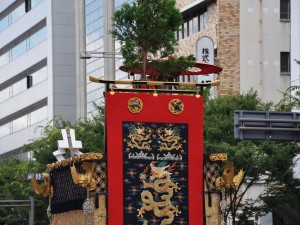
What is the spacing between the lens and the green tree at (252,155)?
153 ft

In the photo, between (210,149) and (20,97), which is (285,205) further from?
(20,97)

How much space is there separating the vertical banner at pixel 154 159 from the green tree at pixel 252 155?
49.6 ft

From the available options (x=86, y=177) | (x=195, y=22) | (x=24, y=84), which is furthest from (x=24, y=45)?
(x=86, y=177)

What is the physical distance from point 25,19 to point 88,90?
16.7 metres

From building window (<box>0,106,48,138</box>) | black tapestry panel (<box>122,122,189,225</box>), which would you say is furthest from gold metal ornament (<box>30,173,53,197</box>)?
building window (<box>0,106,48,138</box>)

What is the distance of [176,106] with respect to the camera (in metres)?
31.0

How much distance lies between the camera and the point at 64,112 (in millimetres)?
94000

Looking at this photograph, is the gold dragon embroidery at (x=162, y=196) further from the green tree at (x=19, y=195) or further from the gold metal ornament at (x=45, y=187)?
the green tree at (x=19, y=195)

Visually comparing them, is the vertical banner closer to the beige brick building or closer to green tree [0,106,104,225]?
green tree [0,106,104,225]

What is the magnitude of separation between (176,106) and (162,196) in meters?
2.24

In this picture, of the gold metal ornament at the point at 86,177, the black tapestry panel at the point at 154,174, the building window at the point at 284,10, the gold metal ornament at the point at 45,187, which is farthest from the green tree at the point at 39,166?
the gold metal ornament at the point at 86,177

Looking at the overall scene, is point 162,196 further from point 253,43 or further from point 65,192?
point 253,43

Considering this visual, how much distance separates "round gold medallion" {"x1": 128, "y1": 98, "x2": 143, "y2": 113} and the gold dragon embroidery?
138 cm

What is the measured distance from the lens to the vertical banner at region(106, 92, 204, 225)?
3031cm
